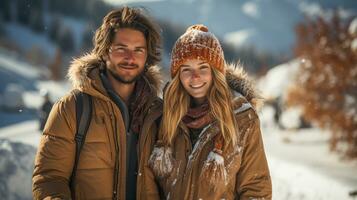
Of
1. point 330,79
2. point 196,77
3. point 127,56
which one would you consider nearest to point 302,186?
point 196,77

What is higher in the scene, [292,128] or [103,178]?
[292,128]

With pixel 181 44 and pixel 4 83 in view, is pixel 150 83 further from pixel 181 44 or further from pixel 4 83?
pixel 4 83

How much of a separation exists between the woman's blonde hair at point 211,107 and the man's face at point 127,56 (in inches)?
14.1

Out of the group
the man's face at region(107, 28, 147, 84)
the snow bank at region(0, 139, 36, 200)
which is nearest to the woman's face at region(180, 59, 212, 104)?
the man's face at region(107, 28, 147, 84)

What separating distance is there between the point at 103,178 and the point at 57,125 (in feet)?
1.96

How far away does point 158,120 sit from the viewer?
11.9 feet

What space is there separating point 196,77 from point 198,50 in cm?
25

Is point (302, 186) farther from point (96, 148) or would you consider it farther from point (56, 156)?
point (56, 156)

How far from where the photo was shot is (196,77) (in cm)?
345

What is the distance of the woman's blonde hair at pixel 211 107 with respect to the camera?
10.8 feet

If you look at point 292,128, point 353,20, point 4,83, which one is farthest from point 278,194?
point 4,83

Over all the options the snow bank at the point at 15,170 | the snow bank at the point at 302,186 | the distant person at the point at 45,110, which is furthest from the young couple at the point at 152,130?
the snow bank at the point at 302,186

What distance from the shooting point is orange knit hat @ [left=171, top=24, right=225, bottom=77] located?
137 inches

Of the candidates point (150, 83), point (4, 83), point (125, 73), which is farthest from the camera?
point (4, 83)
